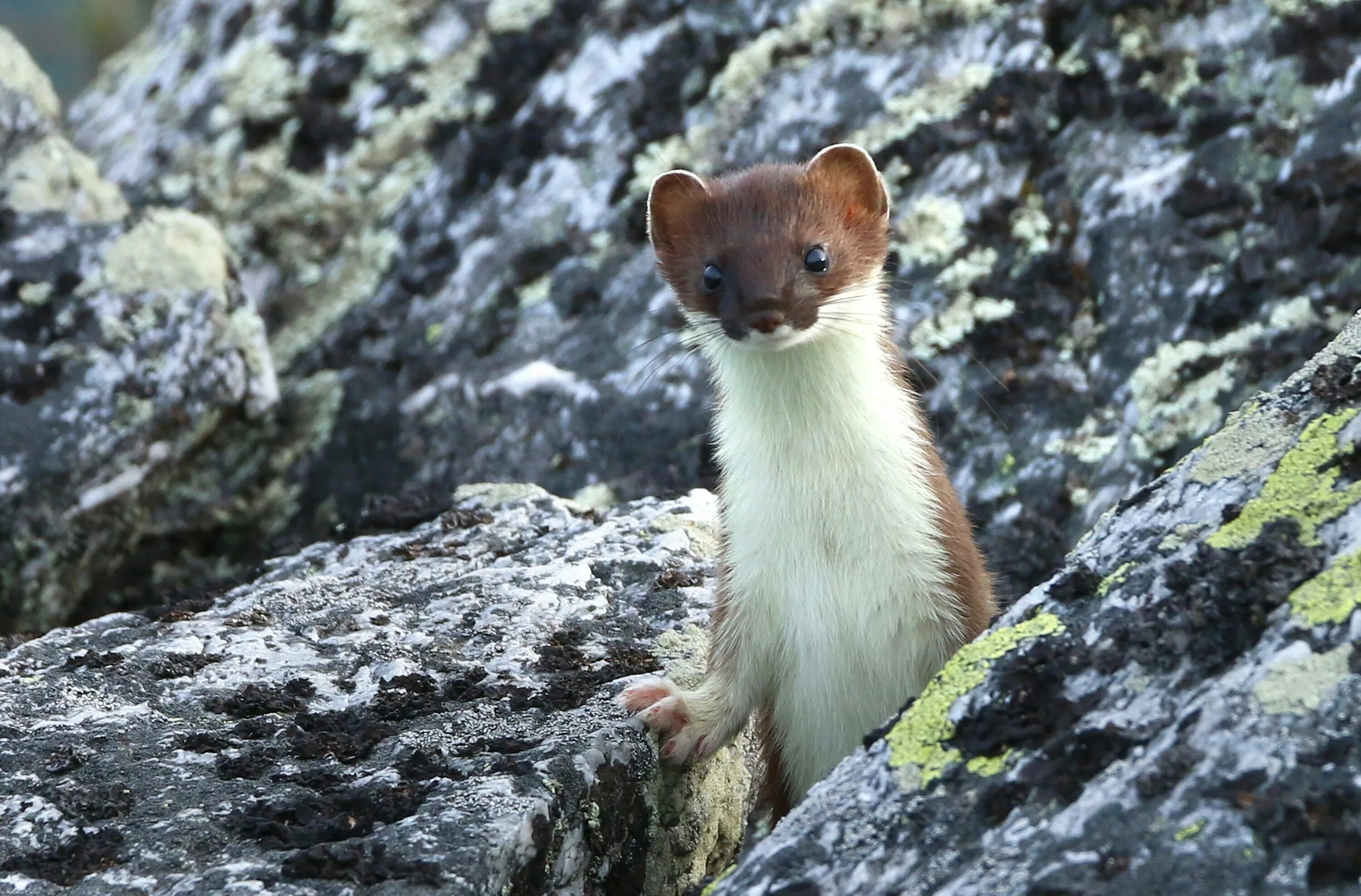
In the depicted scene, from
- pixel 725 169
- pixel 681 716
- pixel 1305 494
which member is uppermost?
pixel 725 169

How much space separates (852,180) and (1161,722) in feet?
8.28

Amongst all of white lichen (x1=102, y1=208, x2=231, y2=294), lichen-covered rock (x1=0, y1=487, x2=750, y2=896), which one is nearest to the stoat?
lichen-covered rock (x1=0, y1=487, x2=750, y2=896)

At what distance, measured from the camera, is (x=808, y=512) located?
4.20m

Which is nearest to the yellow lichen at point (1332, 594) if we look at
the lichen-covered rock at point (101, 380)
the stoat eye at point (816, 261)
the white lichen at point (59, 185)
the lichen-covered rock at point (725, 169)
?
the stoat eye at point (816, 261)

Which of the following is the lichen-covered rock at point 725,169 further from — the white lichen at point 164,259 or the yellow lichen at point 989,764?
the yellow lichen at point 989,764

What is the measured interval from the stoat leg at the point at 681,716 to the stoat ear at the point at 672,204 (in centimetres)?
144

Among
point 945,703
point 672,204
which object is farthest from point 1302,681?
point 672,204

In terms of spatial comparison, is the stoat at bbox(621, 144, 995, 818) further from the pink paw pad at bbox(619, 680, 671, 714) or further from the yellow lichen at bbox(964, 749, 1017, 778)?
the yellow lichen at bbox(964, 749, 1017, 778)

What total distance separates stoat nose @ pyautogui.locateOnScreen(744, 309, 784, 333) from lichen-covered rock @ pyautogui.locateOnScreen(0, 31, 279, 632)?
9.44 feet

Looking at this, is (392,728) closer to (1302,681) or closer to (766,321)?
(766,321)

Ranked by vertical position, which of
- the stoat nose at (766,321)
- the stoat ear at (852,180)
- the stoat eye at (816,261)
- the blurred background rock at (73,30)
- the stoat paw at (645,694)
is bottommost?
the stoat paw at (645,694)

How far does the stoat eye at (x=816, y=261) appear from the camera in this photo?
4.43 m

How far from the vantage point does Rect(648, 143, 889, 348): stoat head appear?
4.25 meters

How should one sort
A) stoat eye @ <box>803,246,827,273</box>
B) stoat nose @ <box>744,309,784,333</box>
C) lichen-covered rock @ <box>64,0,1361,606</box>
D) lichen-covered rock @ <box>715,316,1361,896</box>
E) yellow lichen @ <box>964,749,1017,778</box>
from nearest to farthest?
lichen-covered rock @ <box>715,316,1361,896</box> < yellow lichen @ <box>964,749,1017,778</box> < stoat nose @ <box>744,309,784,333</box> < stoat eye @ <box>803,246,827,273</box> < lichen-covered rock @ <box>64,0,1361,606</box>
